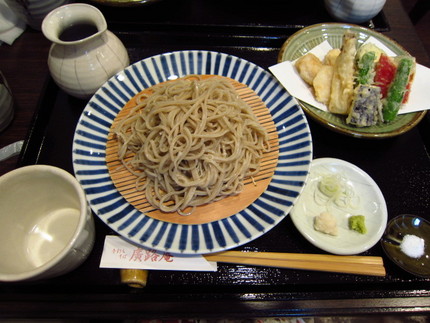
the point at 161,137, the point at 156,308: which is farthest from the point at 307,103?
the point at 156,308

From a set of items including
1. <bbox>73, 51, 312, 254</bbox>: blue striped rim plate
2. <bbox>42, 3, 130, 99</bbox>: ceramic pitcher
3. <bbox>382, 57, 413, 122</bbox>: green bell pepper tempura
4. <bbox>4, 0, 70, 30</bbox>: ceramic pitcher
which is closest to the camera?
<bbox>73, 51, 312, 254</bbox>: blue striped rim plate

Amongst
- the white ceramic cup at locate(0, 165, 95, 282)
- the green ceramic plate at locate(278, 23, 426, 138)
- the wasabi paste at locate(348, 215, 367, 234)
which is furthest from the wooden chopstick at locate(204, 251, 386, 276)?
the green ceramic plate at locate(278, 23, 426, 138)

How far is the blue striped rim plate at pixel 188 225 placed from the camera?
1.63 metres

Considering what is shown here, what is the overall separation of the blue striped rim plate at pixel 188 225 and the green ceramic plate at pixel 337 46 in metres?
0.25

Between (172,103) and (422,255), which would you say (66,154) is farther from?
(422,255)

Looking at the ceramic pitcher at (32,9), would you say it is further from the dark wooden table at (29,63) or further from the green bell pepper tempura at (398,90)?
the green bell pepper tempura at (398,90)

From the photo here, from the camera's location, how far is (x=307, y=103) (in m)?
2.21

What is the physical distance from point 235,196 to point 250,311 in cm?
64

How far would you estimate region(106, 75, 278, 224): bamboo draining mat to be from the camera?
1741 mm

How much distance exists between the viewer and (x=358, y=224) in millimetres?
1751

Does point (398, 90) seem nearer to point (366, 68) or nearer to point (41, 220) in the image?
point (366, 68)

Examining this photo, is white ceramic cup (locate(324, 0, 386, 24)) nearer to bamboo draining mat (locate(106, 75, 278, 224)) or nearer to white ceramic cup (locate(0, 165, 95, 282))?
bamboo draining mat (locate(106, 75, 278, 224))

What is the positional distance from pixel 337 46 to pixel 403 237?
165cm

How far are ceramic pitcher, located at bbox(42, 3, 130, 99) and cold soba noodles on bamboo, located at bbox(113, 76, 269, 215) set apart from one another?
0.38 metres
